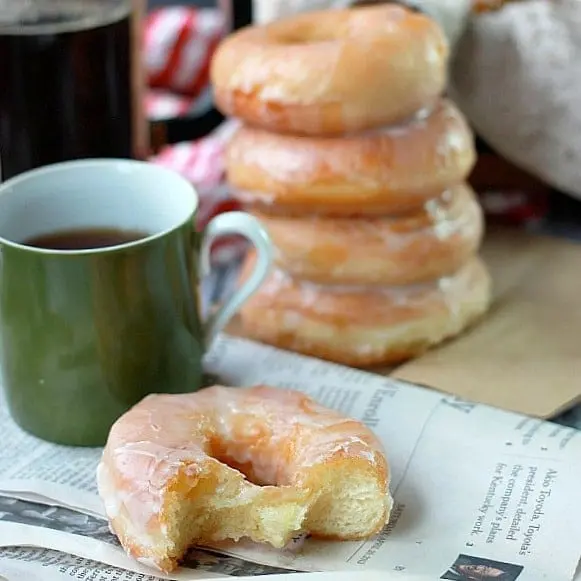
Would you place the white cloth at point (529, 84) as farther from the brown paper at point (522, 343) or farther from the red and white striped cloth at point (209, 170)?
the red and white striped cloth at point (209, 170)

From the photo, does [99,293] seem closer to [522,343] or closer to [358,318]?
[358,318]

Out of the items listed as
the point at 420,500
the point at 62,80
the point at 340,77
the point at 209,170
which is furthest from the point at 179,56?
the point at 420,500

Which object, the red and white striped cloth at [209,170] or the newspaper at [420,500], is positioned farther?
the red and white striped cloth at [209,170]

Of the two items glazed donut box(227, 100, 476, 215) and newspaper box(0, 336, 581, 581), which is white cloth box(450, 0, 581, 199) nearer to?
glazed donut box(227, 100, 476, 215)

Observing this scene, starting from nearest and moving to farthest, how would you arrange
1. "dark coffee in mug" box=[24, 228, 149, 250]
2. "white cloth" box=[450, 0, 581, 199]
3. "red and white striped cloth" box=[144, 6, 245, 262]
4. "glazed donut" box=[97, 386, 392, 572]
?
"glazed donut" box=[97, 386, 392, 572] → "dark coffee in mug" box=[24, 228, 149, 250] → "white cloth" box=[450, 0, 581, 199] → "red and white striped cloth" box=[144, 6, 245, 262]

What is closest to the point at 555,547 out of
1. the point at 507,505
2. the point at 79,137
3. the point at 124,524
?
the point at 507,505

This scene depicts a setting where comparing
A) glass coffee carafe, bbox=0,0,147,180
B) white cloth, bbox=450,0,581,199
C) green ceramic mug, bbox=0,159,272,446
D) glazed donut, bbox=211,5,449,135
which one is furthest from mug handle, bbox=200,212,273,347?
white cloth, bbox=450,0,581,199

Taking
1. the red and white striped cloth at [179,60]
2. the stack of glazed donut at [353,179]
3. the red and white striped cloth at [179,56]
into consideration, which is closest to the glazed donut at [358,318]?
the stack of glazed donut at [353,179]
